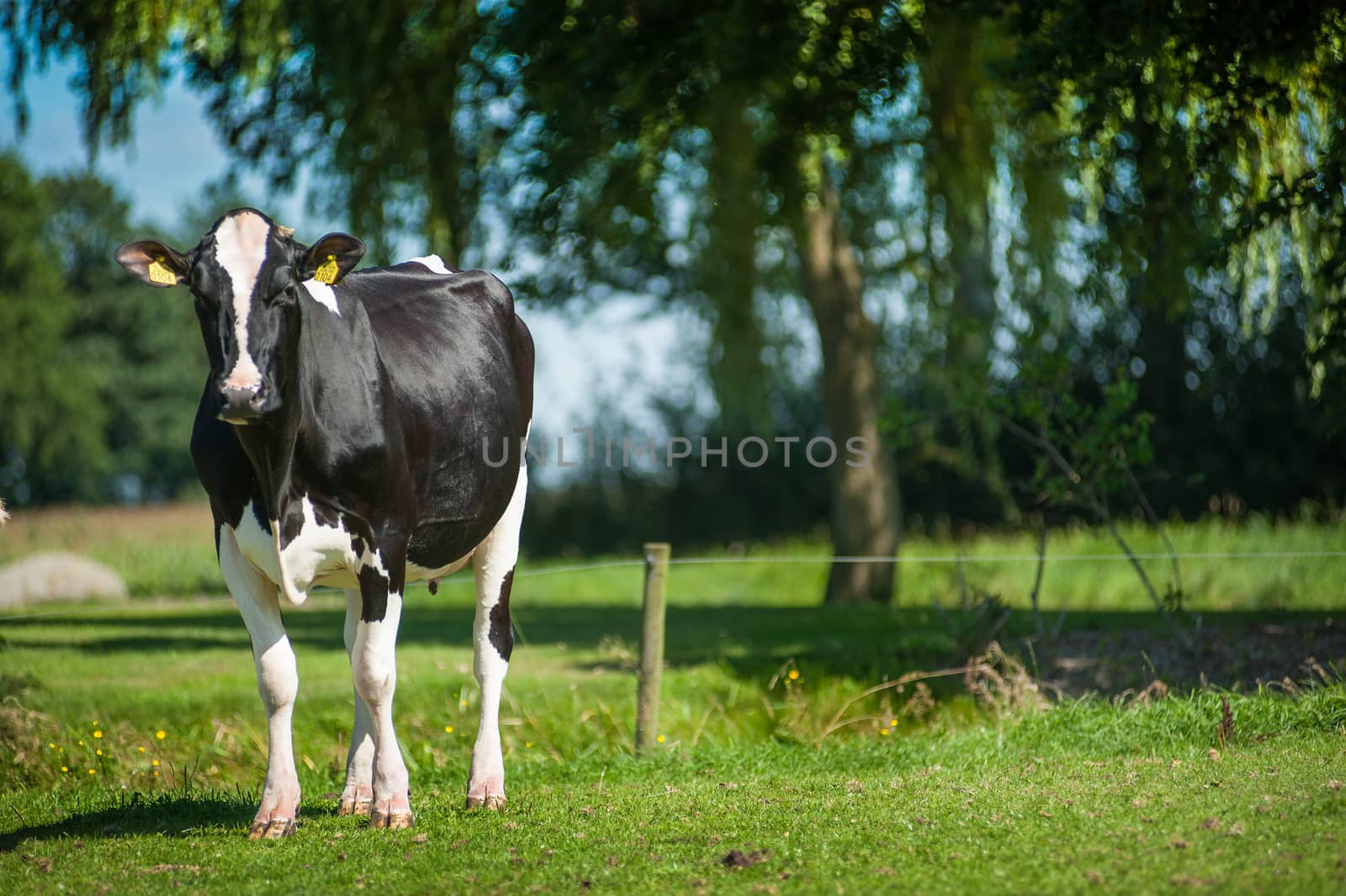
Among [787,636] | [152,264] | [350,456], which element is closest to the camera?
[152,264]

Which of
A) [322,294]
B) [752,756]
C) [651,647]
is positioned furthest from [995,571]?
[322,294]

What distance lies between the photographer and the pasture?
4148mm

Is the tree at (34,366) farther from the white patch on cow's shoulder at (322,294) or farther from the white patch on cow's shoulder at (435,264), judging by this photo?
the white patch on cow's shoulder at (322,294)

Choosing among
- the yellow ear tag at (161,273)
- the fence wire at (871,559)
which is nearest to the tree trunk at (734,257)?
the fence wire at (871,559)

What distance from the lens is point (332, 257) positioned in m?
4.77

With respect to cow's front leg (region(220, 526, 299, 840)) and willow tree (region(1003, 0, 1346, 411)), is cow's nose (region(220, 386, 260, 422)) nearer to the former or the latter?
cow's front leg (region(220, 526, 299, 840))

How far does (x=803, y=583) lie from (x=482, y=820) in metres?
11.9

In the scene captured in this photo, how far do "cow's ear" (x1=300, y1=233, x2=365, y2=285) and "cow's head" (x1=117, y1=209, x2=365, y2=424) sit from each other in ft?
0.08

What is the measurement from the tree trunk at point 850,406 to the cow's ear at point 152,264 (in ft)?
30.2

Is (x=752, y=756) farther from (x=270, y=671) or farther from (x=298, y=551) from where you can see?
(x=298, y=551)

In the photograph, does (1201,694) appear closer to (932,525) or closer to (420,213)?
(420,213)

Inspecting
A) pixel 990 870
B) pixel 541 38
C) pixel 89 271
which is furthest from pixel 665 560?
pixel 89 271

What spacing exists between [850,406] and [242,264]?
31.5 feet

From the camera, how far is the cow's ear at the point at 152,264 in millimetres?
4488
